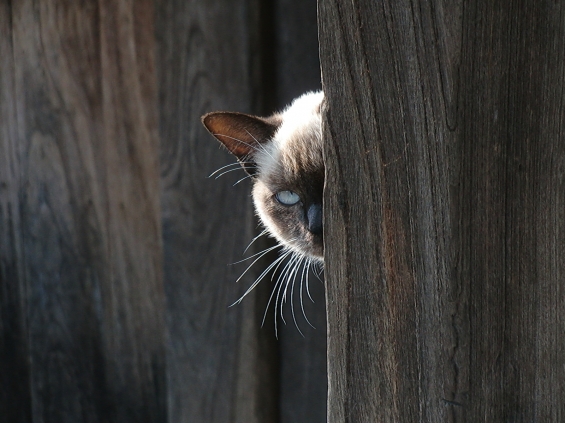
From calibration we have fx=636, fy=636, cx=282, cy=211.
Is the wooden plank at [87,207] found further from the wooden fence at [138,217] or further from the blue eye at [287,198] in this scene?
the blue eye at [287,198]

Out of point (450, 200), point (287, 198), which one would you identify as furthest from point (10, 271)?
point (450, 200)

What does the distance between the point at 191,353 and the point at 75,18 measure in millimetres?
1268

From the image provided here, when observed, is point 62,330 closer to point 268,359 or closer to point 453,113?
point 268,359

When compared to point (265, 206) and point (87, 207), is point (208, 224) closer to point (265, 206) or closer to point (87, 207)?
point (265, 206)

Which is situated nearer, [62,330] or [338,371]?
[338,371]

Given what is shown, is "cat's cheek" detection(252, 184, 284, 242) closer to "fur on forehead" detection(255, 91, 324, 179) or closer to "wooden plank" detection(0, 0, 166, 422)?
"fur on forehead" detection(255, 91, 324, 179)

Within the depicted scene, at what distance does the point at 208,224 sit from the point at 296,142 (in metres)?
0.66

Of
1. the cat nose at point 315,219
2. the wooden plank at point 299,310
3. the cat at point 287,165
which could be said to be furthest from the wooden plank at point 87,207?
the cat nose at point 315,219

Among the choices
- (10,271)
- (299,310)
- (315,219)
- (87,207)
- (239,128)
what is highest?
(239,128)

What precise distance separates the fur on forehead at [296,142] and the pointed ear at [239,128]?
0.03 metres

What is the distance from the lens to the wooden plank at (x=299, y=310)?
2053mm

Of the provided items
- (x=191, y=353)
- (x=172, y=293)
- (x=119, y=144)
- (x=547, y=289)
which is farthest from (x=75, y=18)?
(x=547, y=289)

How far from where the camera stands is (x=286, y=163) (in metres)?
1.64

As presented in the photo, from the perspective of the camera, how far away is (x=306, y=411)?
223 centimetres
